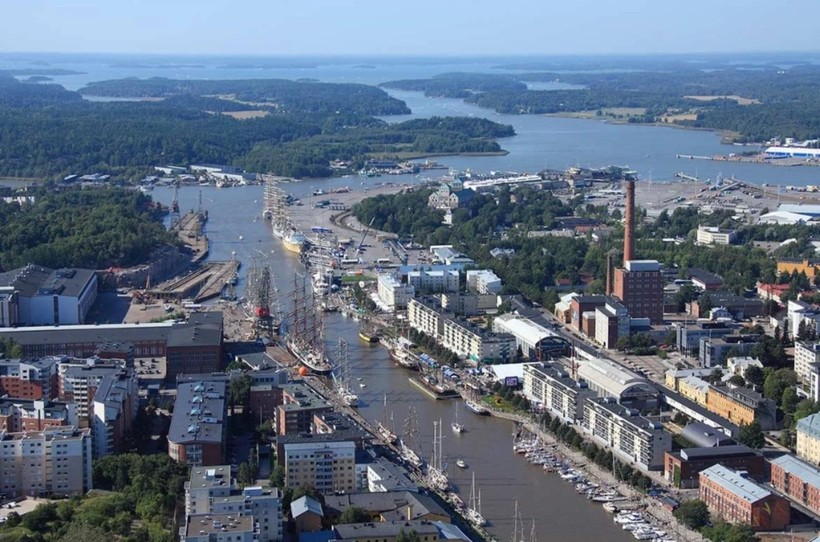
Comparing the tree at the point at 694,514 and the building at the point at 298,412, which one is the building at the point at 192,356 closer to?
the building at the point at 298,412

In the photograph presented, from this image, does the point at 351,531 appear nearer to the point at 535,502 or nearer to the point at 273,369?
the point at 535,502

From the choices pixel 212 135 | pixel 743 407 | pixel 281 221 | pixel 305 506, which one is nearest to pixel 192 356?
pixel 305 506

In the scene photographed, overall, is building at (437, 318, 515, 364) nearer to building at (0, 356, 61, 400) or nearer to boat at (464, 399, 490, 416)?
boat at (464, 399, 490, 416)

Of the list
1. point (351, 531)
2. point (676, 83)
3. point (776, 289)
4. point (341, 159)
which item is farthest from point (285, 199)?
point (676, 83)

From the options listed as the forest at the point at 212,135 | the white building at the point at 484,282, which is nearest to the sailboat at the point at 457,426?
the white building at the point at 484,282

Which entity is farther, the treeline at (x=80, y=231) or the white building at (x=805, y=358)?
the treeline at (x=80, y=231)
